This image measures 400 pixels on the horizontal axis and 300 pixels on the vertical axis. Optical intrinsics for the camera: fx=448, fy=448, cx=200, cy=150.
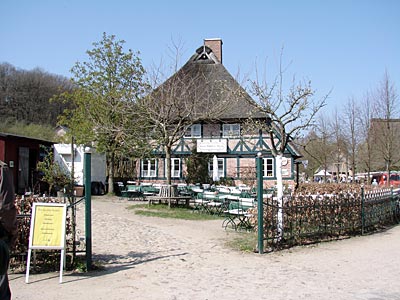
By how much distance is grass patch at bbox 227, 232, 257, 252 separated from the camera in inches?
374

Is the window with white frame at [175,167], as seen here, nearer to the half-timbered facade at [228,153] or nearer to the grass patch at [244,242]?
the half-timbered facade at [228,153]

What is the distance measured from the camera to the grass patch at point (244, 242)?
949 centimetres

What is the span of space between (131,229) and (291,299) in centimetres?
681

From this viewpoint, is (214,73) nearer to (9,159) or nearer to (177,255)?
(9,159)

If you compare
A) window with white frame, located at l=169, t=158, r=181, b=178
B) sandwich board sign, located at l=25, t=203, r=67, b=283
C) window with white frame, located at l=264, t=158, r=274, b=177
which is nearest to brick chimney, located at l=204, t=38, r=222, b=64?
window with white frame, located at l=169, t=158, r=181, b=178

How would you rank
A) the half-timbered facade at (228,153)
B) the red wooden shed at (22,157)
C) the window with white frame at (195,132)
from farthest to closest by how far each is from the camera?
the window with white frame at (195,132) → the half-timbered facade at (228,153) → the red wooden shed at (22,157)

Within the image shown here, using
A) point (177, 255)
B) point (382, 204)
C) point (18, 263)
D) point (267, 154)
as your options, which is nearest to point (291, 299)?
point (177, 255)

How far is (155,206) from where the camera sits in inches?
695

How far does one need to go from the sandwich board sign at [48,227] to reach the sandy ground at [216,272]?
52 centimetres

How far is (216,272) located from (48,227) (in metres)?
2.81

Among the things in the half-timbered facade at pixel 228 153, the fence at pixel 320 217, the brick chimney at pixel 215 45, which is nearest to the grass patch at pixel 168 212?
the fence at pixel 320 217

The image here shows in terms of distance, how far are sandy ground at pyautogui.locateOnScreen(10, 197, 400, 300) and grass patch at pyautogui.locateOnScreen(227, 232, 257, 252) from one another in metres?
0.25

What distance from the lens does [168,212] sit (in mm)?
16156

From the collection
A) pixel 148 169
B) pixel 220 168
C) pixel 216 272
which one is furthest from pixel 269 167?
pixel 216 272
